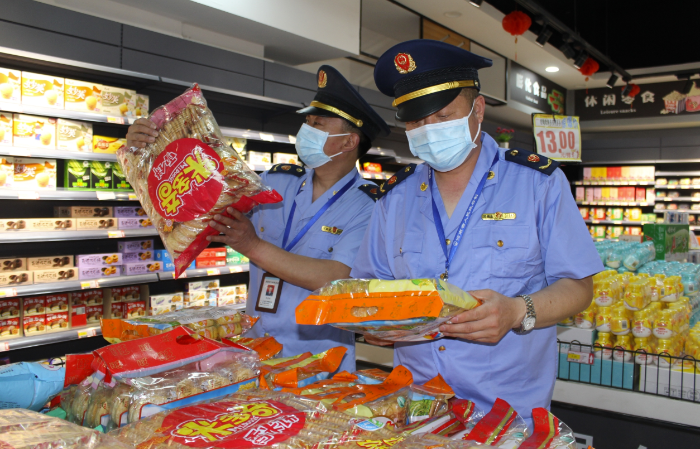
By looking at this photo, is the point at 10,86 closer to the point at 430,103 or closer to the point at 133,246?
the point at 133,246

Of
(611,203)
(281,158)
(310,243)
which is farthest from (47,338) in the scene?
(611,203)

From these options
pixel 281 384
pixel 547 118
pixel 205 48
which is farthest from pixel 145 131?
pixel 547 118

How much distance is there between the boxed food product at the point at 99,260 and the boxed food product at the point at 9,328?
56 centimetres

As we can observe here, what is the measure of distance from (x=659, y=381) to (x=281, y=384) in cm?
179

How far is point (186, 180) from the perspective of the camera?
146cm

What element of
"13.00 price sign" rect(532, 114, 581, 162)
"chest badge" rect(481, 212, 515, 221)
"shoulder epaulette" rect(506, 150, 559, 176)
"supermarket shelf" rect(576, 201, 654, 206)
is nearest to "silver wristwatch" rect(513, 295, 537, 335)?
"chest badge" rect(481, 212, 515, 221)

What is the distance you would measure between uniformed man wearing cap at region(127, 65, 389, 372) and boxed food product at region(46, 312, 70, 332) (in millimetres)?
2379

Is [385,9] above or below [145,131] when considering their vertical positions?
above

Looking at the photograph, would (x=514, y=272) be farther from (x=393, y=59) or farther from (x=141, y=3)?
(x=141, y=3)

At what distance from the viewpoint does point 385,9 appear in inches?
282

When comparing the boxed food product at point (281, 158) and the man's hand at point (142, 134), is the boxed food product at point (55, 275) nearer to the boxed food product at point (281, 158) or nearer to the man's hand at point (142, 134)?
the boxed food product at point (281, 158)

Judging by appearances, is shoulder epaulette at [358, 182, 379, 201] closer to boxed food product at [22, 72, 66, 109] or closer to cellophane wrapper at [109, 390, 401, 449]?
cellophane wrapper at [109, 390, 401, 449]

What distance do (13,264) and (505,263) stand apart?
3.46 metres

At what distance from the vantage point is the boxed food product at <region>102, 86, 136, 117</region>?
12.3 feet
